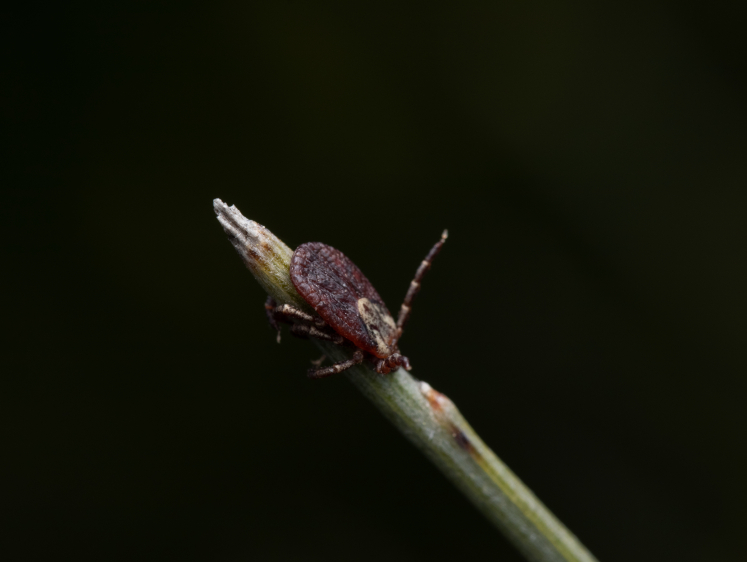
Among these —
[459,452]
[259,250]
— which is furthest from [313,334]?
[459,452]

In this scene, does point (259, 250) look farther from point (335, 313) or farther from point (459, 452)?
point (459, 452)

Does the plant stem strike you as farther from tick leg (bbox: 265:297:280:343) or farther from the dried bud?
tick leg (bbox: 265:297:280:343)

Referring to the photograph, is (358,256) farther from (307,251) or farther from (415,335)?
(307,251)

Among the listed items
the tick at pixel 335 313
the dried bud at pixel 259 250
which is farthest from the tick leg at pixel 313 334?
the dried bud at pixel 259 250

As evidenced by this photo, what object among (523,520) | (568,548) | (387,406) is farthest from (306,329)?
(568,548)

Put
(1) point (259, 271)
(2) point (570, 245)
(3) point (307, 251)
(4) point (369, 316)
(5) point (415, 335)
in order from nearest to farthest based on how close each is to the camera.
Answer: (1) point (259, 271), (3) point (307, 251), (4) point (369, 316), (2) point (570, 245), (5) point (415, 335)

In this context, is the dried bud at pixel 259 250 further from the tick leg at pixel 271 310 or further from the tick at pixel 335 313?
the tick leg at pixel 271 310

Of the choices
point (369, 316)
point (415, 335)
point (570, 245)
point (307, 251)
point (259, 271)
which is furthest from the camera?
point (415, 335)

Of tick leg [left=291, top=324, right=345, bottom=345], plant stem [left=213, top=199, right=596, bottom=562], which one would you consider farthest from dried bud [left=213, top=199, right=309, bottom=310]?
tick leg [left=291, top=324, right=345, bottom=345]
